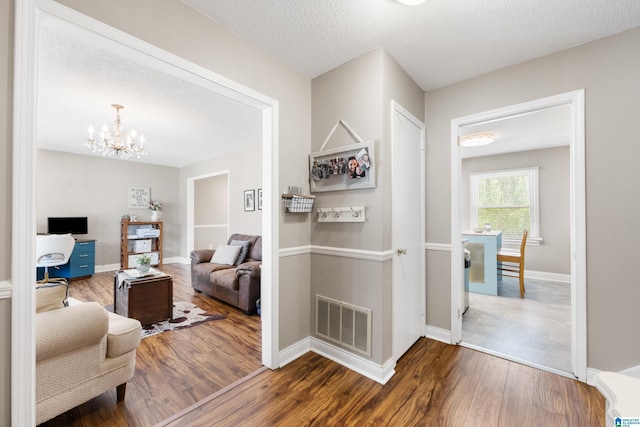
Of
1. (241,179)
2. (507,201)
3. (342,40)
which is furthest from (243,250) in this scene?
(507,201)

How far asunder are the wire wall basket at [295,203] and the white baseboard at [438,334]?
1780 mm

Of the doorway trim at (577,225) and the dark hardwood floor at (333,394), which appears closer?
the dark hardwood floor at (333,394)

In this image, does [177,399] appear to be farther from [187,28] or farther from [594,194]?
[594,194]

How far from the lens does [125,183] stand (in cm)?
610

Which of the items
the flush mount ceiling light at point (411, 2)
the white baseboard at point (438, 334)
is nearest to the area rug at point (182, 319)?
the white baseboard at point (438, 334)

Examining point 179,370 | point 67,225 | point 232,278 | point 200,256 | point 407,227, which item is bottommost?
point 179,370

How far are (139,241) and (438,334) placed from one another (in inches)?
255

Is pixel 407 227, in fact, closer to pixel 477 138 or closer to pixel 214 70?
pixel 214 70

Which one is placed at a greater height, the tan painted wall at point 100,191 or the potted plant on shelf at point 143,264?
the tan painted wall at point 100,191

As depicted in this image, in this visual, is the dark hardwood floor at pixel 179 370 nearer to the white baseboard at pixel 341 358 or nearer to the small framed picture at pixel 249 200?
the white baseboard at pixel 341 358

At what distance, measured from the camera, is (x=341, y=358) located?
2.19m

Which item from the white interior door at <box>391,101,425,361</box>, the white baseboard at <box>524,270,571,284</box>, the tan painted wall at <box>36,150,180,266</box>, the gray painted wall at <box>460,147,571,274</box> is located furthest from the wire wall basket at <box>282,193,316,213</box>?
the tan painted wall at <box>36,150,180,266</box>

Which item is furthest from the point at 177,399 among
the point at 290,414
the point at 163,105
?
the point at 163,105

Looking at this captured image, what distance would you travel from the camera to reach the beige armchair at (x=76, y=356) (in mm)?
1331
